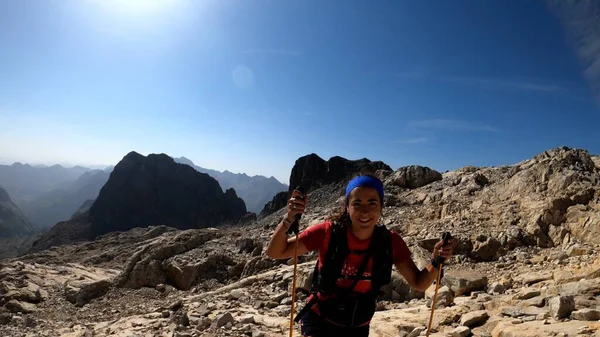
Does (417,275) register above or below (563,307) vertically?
above

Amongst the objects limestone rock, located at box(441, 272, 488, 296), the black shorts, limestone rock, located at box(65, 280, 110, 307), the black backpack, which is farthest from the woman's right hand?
limestone rock, located at box(65, 280, 110, 307)

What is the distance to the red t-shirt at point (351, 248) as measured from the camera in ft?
12.3

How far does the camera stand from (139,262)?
86.9ft

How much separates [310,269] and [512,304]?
25.8ft

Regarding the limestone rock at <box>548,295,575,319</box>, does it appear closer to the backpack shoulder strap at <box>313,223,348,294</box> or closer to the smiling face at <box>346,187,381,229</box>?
the smiling face at <box>346,187,381,229</box>

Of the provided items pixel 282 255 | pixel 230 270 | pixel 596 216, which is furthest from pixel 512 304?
pixel 230 270

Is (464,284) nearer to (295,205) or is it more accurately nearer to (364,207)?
(364,207)

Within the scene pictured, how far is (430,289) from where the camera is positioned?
418 inches

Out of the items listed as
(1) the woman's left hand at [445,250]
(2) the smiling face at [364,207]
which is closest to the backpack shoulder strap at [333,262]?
(2) the smiling face at [364,207]

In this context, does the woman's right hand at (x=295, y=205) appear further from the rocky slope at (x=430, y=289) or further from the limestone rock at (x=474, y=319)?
the limestone rock at (x=474, y=319)

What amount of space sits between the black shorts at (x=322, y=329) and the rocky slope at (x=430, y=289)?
110 centimetres

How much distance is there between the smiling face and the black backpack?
0.19 meters

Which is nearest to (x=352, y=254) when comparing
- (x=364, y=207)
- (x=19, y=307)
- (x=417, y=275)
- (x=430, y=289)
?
(x=364, y=207)

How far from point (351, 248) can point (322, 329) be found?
2.87 ft
